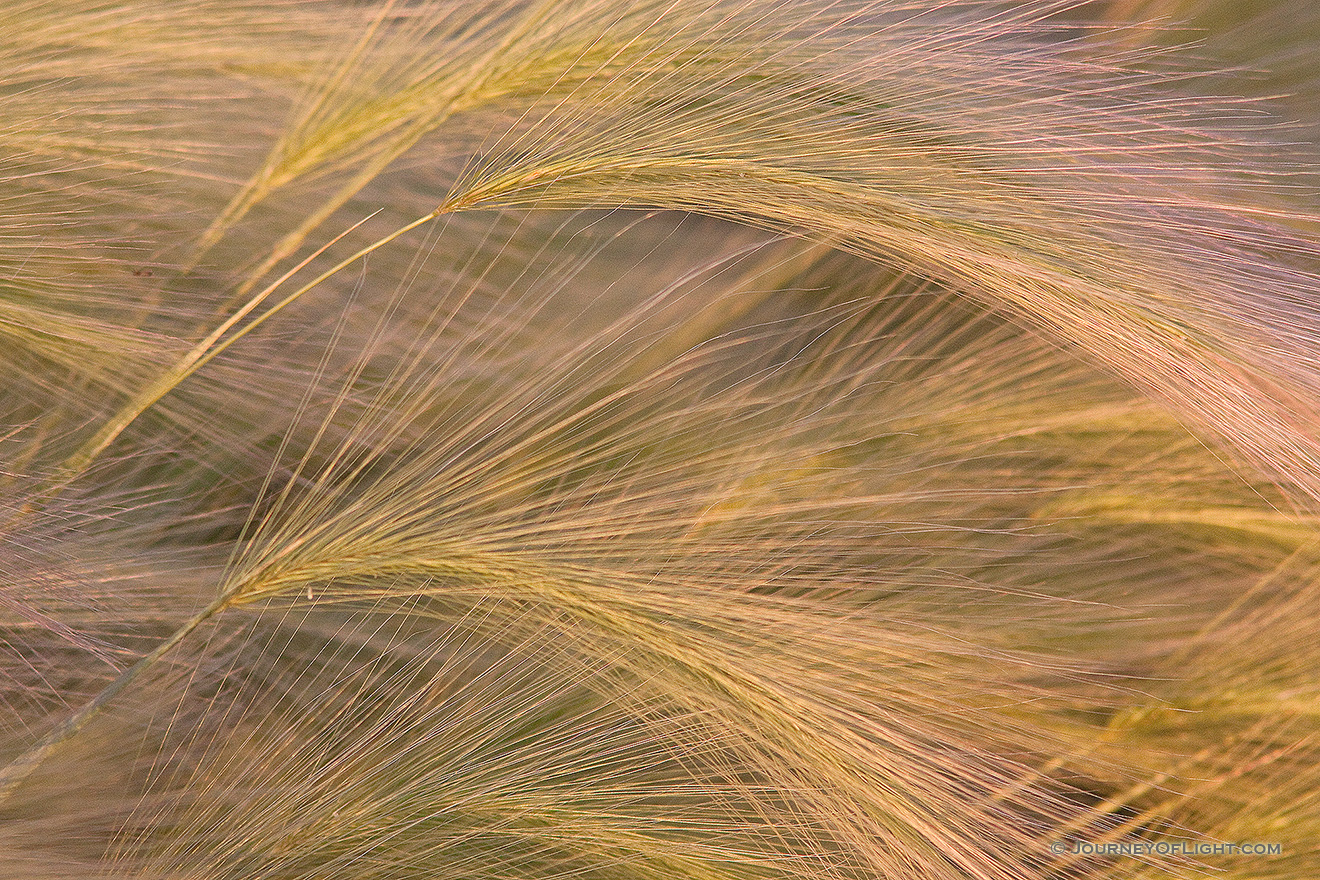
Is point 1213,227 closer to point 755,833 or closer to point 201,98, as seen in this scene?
point 755,833

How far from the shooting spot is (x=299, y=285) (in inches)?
42.5

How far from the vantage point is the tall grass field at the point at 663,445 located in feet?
2.44

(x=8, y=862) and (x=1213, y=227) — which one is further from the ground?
(x=1213, y=227)

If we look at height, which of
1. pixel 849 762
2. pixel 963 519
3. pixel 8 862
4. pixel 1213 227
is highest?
pixel 1213 227

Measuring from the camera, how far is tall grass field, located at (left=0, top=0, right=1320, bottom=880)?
745 mm

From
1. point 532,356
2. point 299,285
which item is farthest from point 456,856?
point 299,285

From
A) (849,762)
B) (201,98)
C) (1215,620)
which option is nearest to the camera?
(849,762)

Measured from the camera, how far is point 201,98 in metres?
0.95

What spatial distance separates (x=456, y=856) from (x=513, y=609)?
0.22 metres

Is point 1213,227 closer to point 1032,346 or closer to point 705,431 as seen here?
point 1032,346

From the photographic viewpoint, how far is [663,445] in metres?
0.86

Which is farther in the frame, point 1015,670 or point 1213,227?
point 1015,670

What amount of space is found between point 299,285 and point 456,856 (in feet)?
2.00

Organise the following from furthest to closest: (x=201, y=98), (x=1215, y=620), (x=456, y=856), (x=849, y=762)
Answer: (x=1215, y=620), (x=201, y=98), (x=456, y=856), (x=849, y=762)
